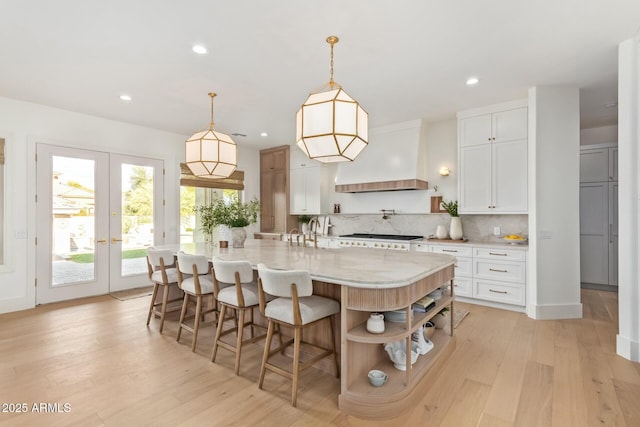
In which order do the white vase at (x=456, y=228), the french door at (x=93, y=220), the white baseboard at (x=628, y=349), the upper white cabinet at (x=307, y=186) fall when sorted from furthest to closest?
the upper white cabinet at (x=307, y=186)
the white vase at (x=456, y=228)
the french door at (x=93, y=220)
the white baseboard at (x=628, y=349)

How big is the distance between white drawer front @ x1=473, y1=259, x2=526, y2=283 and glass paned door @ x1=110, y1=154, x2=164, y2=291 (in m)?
5.15

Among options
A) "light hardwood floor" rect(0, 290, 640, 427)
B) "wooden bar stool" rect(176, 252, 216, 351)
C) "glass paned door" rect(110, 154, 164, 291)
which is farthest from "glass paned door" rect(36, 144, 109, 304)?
"wooden bar stool" rect(176, 252, 216, 351)

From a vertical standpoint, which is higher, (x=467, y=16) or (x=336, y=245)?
(x=467, y=16)

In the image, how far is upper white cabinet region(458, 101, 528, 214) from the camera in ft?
13.6

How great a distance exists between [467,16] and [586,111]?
11.6ft

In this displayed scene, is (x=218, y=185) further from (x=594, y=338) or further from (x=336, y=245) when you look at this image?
(x=594, y=338)

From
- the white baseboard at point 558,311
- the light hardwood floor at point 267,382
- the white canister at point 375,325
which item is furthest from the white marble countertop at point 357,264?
the white baseboard at point 558,311

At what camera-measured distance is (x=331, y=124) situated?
2.31 metres

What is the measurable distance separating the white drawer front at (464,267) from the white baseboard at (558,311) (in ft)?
2.75

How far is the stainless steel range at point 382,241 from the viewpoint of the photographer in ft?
15.9

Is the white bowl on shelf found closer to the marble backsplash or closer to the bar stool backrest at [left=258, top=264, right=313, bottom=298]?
the bar stool backrest at [left=258, top=264, right=313, bottom=298]

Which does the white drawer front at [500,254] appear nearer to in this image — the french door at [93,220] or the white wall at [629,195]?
the white wall at [629,195]

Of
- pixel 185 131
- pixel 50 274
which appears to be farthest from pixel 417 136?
pixel 50 274

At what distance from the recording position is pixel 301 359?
2.65 metres
